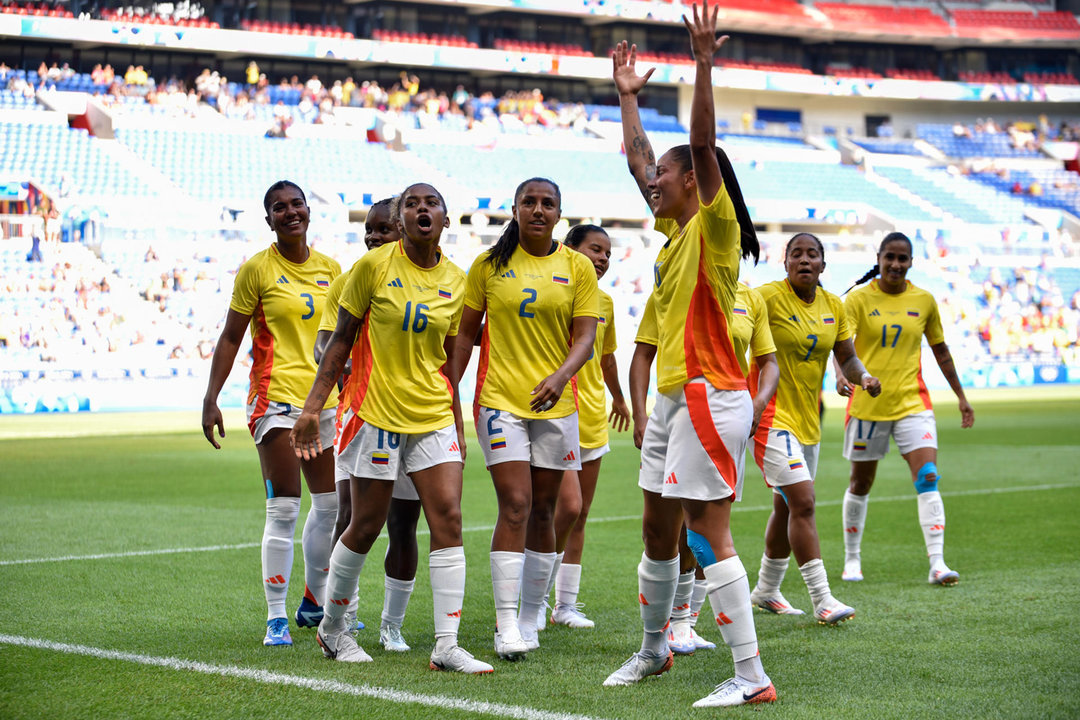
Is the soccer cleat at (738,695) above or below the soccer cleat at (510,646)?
above

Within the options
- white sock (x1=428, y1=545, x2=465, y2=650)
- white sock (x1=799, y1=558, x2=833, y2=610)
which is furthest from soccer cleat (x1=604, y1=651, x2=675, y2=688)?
white sock (x1=799, y1=558, x2=833, y2=610)

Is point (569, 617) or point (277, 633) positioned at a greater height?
point (277, 633)

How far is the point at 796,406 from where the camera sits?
746 cm

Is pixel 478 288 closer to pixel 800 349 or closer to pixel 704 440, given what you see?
pixel 704 440

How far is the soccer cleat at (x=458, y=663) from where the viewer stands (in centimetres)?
559

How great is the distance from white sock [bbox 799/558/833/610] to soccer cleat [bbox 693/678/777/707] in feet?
6.42

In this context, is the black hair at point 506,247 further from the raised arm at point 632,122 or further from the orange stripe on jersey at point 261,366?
the orange stripe on jersey at point 261,366

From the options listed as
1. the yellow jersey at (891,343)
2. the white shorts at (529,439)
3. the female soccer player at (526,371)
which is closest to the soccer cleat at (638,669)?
the female soccer player at (526,371)

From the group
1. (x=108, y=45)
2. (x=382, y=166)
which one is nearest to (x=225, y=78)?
(x=108, y=45)

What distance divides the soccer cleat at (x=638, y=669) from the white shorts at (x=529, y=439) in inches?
46.7

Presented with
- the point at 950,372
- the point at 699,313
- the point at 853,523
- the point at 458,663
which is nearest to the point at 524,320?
the point at 699,313

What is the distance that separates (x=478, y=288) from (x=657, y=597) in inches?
74.6

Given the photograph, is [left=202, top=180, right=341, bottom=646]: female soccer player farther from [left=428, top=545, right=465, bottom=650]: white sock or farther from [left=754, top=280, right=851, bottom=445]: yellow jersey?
[left=754, top=280, right=851, bottom=445]: yellow jersey

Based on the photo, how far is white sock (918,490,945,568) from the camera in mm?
8367
